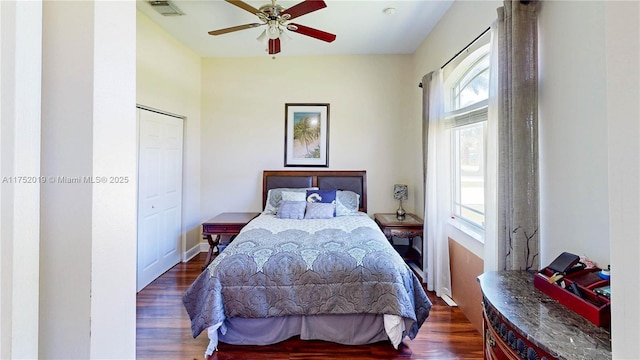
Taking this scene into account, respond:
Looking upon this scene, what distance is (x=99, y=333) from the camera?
0.49 meters

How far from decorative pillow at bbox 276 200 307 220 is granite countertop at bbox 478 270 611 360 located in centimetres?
246

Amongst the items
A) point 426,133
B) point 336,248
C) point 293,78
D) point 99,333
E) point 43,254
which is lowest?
point 336,248

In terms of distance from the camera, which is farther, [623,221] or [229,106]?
[229,106]

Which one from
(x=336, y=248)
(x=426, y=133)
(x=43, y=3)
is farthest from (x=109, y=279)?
(x=426, y=133)

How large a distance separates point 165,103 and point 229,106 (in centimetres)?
103

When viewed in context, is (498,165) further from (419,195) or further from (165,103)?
(165,103)

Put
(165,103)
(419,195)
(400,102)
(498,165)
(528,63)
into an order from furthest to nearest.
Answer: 1. (400,102)
2. (419,195)
3. (165,103)
4. (498,165)
5. (528,63)

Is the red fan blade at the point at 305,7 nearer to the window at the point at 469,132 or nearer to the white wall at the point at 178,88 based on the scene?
the window at the point at 469,132

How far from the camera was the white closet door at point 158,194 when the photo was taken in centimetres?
327

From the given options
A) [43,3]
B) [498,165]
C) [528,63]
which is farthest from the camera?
[498,165]

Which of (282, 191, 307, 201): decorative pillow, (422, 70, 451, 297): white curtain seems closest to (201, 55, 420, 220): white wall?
(282, 191, 307, 201): decorative pillow

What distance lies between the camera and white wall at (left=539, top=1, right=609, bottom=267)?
129 centimetres

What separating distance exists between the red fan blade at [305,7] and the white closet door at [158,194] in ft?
6.75

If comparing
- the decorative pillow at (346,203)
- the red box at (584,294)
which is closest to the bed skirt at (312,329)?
the red box at (584,294)
